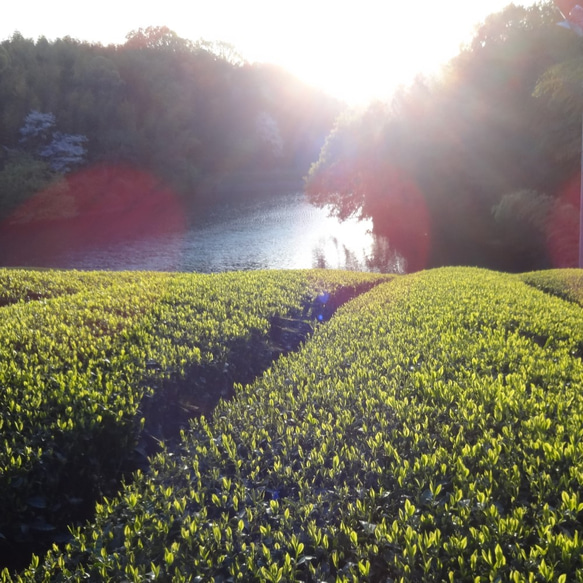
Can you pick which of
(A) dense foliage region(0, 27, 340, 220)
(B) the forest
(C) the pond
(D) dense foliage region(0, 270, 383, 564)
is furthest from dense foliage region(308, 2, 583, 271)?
(A) dense foliage region(0, 27, 340, 220)

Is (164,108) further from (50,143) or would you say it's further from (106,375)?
(106,375)

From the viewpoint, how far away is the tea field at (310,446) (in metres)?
3.09

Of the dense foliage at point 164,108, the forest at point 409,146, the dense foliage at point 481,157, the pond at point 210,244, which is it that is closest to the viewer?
the dense foliage at point 481,157

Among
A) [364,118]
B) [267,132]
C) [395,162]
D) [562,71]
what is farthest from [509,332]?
[267,132]

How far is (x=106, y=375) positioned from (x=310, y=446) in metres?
2.84

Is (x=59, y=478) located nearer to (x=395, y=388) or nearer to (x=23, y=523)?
(x=23, y=523)

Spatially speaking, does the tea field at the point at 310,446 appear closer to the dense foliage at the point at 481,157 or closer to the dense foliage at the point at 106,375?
the dense foliage at the point at 106,375

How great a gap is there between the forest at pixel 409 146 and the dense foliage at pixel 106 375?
61.4ft

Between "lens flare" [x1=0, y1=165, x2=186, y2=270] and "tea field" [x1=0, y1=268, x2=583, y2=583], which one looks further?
"lens flare" [x1=0, y1=165, x2=186, y2=270]

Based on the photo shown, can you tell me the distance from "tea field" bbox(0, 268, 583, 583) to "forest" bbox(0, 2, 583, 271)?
1910 centimetres

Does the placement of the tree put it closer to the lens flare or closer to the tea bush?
the lens flare

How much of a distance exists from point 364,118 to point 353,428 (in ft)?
100

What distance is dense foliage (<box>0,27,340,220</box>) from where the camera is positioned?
50.1m

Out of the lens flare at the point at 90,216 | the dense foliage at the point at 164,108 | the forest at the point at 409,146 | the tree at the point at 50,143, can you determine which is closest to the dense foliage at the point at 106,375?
the forest at the point at 409,146
